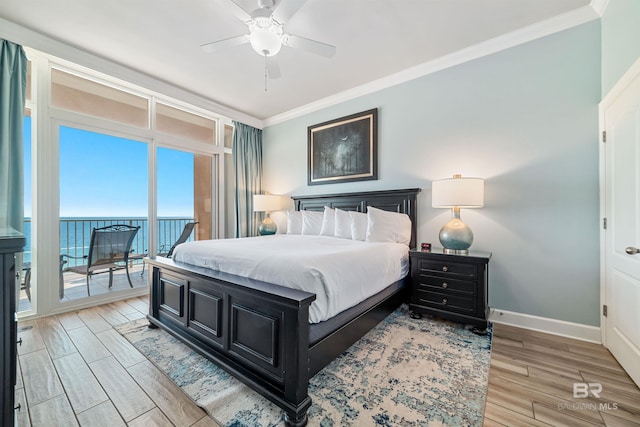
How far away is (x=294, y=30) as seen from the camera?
2600mm

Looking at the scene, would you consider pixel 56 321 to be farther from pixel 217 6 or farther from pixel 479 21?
pixel 479 21

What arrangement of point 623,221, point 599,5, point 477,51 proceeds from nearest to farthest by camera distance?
point 623,221, point 599,5, point 477,51

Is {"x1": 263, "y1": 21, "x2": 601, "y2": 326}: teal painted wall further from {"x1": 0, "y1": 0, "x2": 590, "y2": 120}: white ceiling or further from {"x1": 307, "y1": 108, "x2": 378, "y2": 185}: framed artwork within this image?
{"x1": 307, "y1": 108, "x2": 378, "y2": 185}: framed artwork

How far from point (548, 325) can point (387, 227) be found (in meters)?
1.76

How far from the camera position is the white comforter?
1.57 m

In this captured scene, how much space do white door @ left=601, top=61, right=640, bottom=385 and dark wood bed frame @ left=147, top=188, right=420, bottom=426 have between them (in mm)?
1663

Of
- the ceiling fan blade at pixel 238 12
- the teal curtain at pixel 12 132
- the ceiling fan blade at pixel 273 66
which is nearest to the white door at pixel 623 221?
the ceiling fan blade at pixel 273 66

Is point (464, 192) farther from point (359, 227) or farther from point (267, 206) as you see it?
point (267, 206)

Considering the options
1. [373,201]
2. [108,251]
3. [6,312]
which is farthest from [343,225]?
[108,251]

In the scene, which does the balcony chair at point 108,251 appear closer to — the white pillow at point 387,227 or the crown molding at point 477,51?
the white pillow at point 387,227

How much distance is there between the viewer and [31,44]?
8.61 feet

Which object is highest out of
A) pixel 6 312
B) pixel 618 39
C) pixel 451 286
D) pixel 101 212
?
pixel 618 39

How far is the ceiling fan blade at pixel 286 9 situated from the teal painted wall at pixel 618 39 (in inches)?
89.4

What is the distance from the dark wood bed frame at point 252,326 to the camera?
136cm
